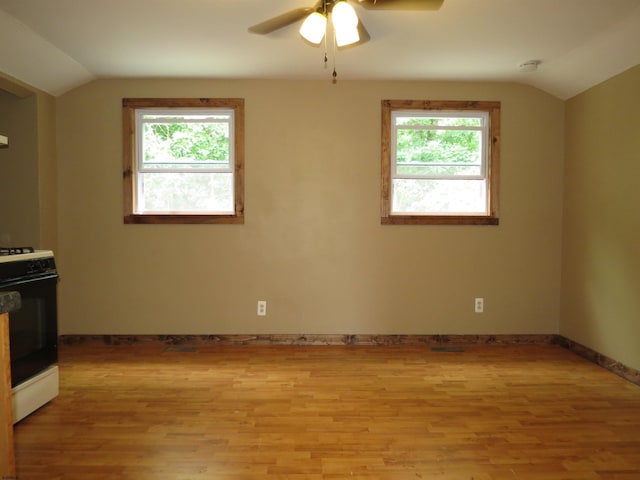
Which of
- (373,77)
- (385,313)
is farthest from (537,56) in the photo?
(385,313)

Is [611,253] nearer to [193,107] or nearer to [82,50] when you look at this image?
[193,107]

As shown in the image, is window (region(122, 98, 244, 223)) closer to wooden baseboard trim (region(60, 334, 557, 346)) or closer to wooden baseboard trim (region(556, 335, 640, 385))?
wooden baseboard trim (region(60, 334, 557, 346))

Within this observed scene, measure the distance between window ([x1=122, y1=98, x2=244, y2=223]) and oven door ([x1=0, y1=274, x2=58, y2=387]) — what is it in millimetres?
1333

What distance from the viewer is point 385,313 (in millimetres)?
3852

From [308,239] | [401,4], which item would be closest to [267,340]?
[308,239]

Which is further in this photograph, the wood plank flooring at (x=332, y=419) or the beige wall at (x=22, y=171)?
the beige wall at (x=22, y=171)

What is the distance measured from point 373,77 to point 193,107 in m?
1.70

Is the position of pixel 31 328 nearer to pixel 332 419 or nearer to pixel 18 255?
pixel 18 255

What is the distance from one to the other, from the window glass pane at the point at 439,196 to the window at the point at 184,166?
1.54 m

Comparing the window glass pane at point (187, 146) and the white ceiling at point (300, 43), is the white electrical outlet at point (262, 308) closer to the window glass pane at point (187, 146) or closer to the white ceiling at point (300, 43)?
the window glass pane at point (187, 146)

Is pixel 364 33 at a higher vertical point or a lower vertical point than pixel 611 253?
higher

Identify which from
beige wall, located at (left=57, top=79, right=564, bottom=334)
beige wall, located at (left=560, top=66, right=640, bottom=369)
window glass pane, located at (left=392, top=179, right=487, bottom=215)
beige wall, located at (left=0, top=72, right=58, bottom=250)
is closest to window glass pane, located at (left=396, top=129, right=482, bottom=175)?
window glass pane, located at (left=392, top=179, right=487, bottom=215)

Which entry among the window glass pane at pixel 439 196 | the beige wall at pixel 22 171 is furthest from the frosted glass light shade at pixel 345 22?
the beige wall at pixel 22 171

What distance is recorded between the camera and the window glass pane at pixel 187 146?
3.82m
